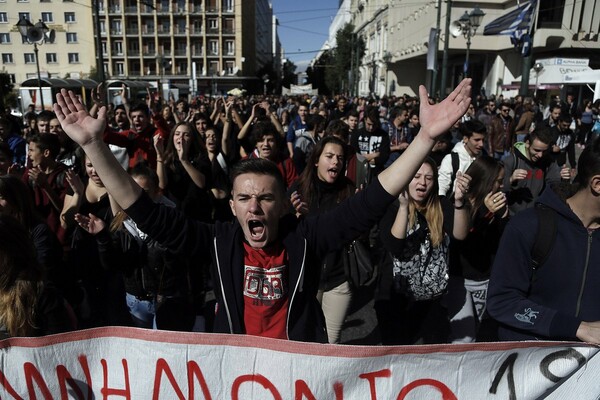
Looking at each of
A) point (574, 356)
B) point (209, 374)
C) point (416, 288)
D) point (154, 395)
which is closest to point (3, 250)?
point (154, 395)

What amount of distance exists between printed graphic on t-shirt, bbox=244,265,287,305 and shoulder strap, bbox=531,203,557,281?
111 cm

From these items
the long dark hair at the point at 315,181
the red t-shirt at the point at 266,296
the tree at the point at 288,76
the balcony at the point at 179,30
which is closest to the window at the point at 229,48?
the balcony at the point at 179,30

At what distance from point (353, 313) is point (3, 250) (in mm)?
3155

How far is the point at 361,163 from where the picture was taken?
15.5 feet

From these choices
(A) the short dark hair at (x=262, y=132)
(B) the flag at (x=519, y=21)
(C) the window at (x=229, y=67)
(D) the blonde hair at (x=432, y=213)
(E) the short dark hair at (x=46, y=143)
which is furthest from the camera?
(C) the window at (x=229, y=67)

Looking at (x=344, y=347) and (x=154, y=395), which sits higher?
(x=344, y=347)

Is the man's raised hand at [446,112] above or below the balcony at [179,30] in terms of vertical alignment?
Result: below

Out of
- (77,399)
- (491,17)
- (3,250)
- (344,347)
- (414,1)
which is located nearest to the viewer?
(344,347)

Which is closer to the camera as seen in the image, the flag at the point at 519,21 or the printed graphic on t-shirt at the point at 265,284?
the printed graphic on t-shirt at the point at 265,284

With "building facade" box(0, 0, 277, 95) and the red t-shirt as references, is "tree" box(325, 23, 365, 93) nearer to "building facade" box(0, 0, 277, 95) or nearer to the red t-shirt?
"building facade" box(0, 0, 277, 95)

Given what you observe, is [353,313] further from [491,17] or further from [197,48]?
[197,48]

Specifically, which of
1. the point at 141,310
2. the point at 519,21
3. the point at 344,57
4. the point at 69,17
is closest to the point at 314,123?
the point at 141,310

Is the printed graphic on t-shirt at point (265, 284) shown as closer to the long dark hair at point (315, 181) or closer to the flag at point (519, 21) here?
the long dark hair at point (315, 181)

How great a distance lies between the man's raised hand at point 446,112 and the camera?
1858mm
